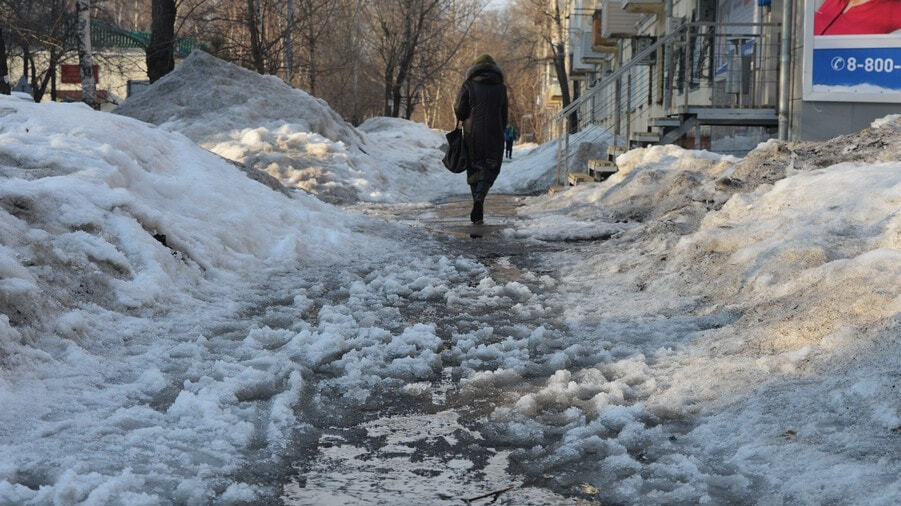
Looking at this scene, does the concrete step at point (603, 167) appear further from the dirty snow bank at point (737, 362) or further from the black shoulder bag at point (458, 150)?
the dirty snow bank at point (737, 362)

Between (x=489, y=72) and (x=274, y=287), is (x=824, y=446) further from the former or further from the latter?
(x=489, y=72)

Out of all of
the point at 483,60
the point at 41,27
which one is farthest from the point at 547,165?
the point at 41,27

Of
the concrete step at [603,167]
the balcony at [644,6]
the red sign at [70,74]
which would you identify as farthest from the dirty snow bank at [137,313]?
the red sign at [70,74]

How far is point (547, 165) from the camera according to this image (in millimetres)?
22938

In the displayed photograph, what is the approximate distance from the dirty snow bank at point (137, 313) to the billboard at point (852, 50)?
23.9 ft

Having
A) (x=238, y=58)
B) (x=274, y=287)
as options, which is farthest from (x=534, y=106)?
(x=274, y=287)

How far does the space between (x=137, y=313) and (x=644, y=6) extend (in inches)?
867

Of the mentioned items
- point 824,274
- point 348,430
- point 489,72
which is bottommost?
point 348,430

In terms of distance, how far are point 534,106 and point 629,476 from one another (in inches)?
3089

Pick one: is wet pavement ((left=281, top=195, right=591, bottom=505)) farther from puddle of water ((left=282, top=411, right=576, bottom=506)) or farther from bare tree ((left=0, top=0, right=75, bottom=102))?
bare tree ((left=0, top=0, right=75, bottom=102))

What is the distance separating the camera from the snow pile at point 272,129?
54.5 feet

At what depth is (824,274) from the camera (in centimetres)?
496

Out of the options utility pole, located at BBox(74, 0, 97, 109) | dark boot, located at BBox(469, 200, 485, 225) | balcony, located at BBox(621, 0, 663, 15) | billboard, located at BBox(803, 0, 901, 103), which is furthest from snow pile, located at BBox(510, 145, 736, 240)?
balcony, located at BBox(621, 0, 663, 15)

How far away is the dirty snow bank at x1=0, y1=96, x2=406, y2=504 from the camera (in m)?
3.21
